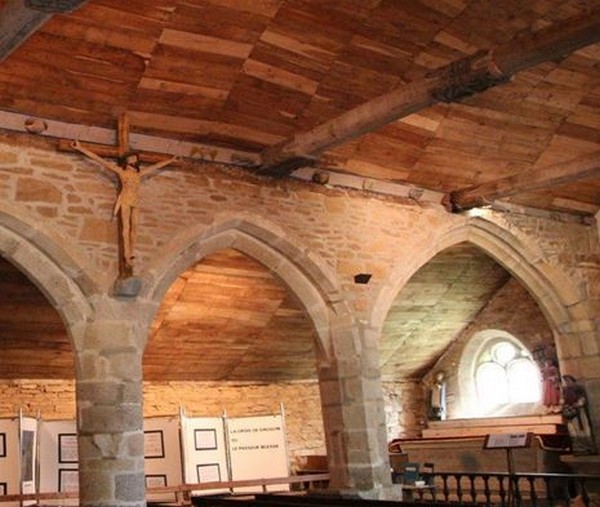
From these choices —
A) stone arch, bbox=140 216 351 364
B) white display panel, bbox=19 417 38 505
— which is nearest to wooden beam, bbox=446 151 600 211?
stone arch, bbox=140 216 351 364

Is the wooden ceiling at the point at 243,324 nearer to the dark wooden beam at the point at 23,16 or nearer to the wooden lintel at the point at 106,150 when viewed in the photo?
the wooden lintel at the point at 106,150

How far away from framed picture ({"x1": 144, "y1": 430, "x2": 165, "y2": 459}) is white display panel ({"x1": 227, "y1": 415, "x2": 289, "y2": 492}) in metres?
0.76

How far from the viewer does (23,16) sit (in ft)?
12.4

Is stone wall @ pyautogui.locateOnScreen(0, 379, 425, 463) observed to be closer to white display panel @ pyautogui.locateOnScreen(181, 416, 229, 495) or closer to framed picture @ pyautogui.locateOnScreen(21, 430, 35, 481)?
white display panel @ pyautogui.locateOnScreen(181, 416, 229, 495)

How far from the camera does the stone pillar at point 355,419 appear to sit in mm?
7113

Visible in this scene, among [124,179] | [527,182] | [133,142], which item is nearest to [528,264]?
[527,182]

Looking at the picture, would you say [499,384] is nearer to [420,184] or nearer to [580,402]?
[580,402]

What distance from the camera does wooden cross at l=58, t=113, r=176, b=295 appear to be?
6.14 metres

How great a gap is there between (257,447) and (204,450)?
2.10 ft

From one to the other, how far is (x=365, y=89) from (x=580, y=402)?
4.77 m

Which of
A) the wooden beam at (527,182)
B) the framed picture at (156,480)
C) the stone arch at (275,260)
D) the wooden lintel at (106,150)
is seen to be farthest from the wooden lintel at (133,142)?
the framed picture at (156,480)

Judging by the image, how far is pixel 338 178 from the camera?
7852 millimetres

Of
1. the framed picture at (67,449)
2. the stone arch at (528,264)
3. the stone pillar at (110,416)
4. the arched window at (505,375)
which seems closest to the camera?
the stone pillar at (110,416)

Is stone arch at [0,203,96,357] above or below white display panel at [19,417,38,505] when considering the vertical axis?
above
